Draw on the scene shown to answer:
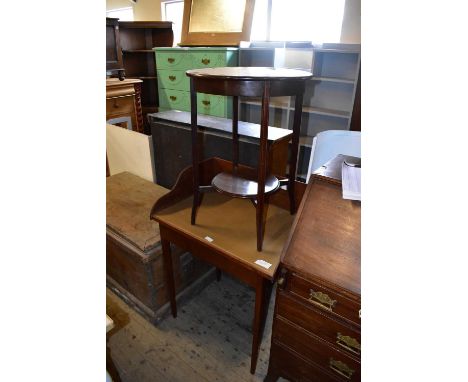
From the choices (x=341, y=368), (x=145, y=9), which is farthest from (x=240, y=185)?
(x=145, y=9)

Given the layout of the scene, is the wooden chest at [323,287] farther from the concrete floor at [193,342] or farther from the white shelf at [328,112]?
the white shelf at [328,112]

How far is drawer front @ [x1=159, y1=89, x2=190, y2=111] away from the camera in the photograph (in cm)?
307

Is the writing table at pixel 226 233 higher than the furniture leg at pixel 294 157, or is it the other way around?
the furniture leg at pixel 294 157

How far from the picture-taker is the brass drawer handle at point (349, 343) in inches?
36.8

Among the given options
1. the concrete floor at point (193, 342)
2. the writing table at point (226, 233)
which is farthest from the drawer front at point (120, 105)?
the concrete floor at point (193, 342)

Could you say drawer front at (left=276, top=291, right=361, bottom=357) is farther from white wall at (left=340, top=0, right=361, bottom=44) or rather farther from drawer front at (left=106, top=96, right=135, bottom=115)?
white wall at (left=340, top=0, right=361, bottom=44)

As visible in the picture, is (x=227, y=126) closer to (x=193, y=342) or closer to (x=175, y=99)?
(x=193, y=342)

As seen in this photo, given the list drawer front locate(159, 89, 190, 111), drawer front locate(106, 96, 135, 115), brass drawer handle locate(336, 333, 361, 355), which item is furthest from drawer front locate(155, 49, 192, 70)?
brass drawer handle locate(336, 333, 361, 355)

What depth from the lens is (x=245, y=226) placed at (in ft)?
4.26

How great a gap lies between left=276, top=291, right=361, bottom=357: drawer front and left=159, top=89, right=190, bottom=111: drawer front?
8.20 ft

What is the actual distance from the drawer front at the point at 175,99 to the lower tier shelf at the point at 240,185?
1.94 metres

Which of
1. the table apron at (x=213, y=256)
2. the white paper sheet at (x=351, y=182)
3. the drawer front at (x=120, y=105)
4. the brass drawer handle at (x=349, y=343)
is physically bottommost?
the brass drawer handle at (x=349, y=343)

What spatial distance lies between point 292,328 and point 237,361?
566 millimetres
